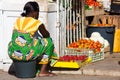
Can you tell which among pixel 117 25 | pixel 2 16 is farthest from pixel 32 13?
pixel 117 25

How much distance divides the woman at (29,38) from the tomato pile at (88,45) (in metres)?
1.57

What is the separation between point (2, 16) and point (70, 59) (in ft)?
5.33

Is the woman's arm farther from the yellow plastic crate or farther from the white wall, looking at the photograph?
the yellow plastic crate

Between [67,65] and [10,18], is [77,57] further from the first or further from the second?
[10,18]

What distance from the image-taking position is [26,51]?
8414 mm

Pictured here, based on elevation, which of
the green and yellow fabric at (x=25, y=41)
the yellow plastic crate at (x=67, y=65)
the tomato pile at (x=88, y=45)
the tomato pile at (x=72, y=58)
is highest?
the green and yellow fabric at (x=25, y=41)

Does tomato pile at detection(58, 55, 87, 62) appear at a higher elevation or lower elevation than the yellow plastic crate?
higher

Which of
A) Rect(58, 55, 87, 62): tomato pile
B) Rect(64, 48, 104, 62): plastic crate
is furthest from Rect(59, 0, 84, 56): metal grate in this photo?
Rect(58, 55, 87, 62): tomato pile

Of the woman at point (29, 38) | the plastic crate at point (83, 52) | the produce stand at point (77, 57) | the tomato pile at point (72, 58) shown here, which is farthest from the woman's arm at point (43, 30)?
the plastic crate at point (83, 52)

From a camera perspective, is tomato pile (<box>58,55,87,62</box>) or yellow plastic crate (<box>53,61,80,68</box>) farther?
tomato pile (<box>58,55,87,62</box>)

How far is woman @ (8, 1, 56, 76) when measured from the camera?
8.40 metres

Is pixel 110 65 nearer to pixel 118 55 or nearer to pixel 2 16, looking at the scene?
pixel 118 55

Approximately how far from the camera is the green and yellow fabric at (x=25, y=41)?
8383mm

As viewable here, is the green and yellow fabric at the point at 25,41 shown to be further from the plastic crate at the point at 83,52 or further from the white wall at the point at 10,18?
the plastic crate at the point at 83,52
